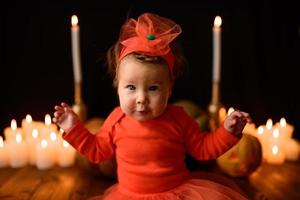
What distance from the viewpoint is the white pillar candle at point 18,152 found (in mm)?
1560

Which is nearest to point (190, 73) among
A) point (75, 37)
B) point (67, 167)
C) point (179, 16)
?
point (179, 16)

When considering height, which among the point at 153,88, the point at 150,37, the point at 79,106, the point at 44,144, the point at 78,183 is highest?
the point at 150,37

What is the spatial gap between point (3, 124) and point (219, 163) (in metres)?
0.96

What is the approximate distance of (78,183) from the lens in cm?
147

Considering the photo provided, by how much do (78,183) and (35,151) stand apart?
0.24m

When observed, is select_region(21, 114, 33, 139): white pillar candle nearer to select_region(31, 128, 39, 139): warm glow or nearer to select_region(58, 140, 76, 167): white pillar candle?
select_region(31, 128, 39, 139): warm glow

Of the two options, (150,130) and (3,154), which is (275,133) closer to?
(150,130)

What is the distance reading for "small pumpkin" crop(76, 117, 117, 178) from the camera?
1.45 metres

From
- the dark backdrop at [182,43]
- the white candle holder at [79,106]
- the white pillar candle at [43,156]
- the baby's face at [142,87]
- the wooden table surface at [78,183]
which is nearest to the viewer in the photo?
the baby's face at [142,87]

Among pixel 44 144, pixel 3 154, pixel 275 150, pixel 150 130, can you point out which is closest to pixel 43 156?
pixel 44 144

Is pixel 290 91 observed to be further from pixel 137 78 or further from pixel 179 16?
pixel 137 78

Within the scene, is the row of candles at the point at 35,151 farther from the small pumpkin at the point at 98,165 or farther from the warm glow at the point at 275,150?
the warm glow at the point at 275,150

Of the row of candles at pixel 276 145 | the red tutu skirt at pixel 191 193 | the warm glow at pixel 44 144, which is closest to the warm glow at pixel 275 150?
the row of candles at pixel 276 145

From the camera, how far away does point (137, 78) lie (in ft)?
3.65
